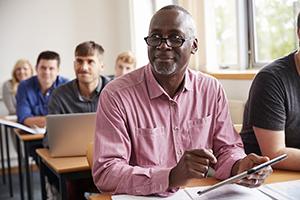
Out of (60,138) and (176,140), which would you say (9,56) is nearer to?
(60,138)

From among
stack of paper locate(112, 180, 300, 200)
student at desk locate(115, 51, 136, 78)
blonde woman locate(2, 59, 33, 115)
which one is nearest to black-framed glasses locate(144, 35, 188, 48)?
stack of paper locate(112, 180, 300, 200)

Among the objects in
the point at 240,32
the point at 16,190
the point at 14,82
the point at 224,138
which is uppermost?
the point at 240,32

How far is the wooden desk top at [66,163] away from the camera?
2.19 m

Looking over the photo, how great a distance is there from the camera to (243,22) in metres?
3.86

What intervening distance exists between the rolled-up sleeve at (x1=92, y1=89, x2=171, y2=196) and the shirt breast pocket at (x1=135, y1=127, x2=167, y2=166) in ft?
0.13

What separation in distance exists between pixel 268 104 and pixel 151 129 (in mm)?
471

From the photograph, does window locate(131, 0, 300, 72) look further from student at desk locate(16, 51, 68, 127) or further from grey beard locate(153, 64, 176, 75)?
grey beard locate(153, 64, 176, 75)

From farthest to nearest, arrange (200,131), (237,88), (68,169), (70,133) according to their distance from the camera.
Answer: (237,88) → (70,133) → (68,169) → (200,131)

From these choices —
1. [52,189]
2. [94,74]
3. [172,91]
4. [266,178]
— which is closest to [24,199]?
[52,189]

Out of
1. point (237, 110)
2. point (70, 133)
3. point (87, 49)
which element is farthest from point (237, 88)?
point (70, 133)

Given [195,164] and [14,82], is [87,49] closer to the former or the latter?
[195,164]

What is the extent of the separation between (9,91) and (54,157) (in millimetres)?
2923

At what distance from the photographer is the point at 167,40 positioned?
1.55 meters

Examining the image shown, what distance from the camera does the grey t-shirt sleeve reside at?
1680 millimetres
